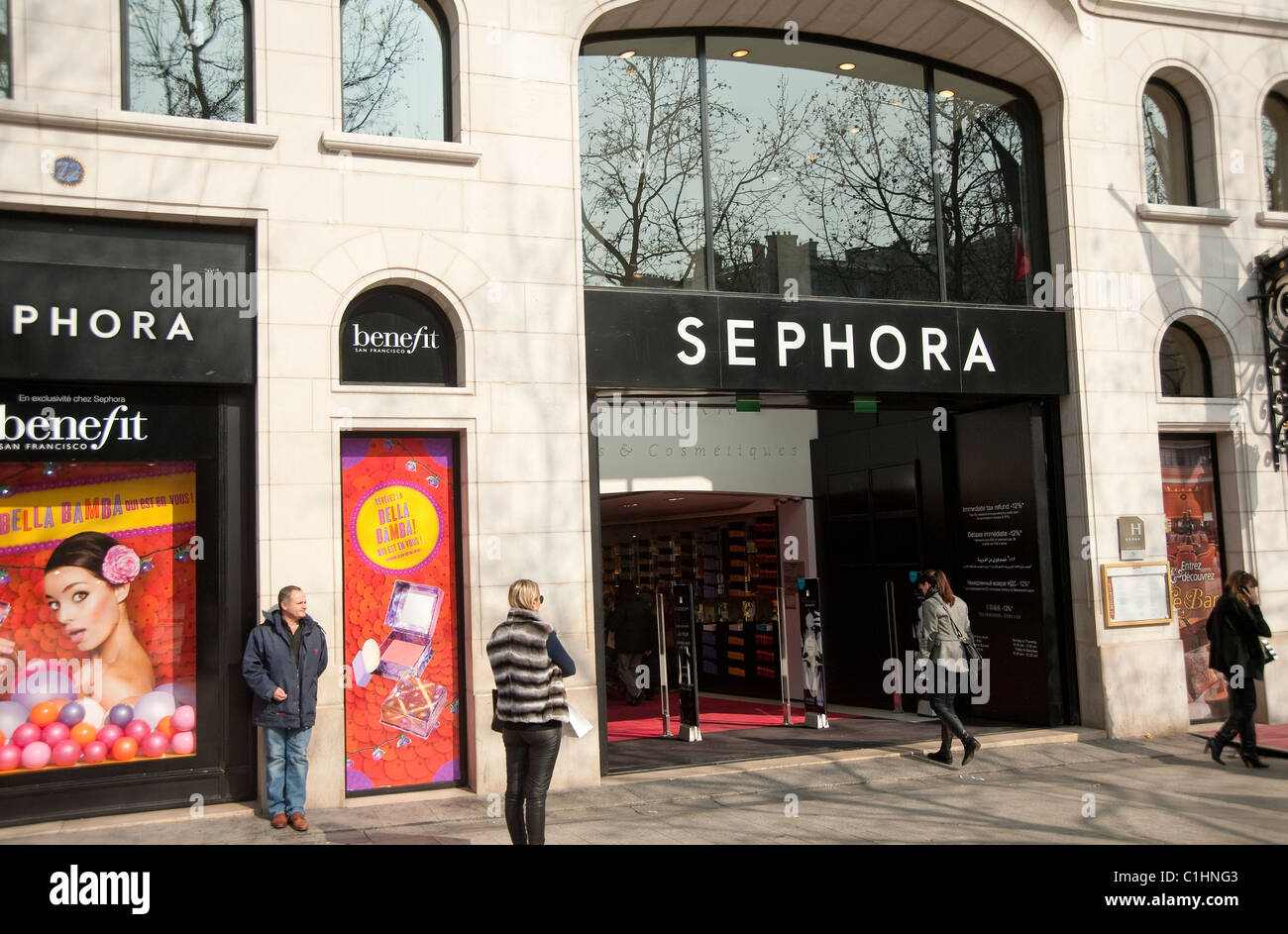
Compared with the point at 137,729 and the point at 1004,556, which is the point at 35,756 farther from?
the point at 1004,556

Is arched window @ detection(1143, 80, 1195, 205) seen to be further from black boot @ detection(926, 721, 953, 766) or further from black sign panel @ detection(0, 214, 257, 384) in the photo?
black sign panel @ detection(0, 214, 257, 384)

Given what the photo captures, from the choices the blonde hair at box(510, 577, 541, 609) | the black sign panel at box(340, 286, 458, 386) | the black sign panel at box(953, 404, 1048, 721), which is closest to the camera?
the blonde hair at box(510, 577, 541, 609)

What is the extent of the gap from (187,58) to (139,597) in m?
4.40

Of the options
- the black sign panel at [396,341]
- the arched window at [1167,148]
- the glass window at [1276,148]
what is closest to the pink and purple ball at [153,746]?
the black sign panel at [396,341]

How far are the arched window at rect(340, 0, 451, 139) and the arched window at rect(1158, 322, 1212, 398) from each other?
27.7 feet

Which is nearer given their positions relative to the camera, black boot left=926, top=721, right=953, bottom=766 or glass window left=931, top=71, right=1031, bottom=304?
black boot left=926, top=721, right=953, bottom=766

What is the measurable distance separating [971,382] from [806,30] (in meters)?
4.17

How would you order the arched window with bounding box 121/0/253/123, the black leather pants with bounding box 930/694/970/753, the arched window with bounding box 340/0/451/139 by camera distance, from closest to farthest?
the arched window with bounding box 121/0/253/123, the arched window with bounding box 340/0/451/139, the black leather pants with bounding box 930/694/970/753

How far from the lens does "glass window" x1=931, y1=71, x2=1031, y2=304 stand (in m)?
12.2

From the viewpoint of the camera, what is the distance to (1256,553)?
12.4 meters

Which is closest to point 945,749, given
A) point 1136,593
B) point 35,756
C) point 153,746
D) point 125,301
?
point 1136,593

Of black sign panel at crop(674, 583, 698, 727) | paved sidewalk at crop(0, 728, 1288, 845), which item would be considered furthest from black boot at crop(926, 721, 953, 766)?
black sign panel at crop(674, 583, 698, 727)

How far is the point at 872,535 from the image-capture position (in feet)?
49.3

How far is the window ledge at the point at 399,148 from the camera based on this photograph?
9.19 meters
